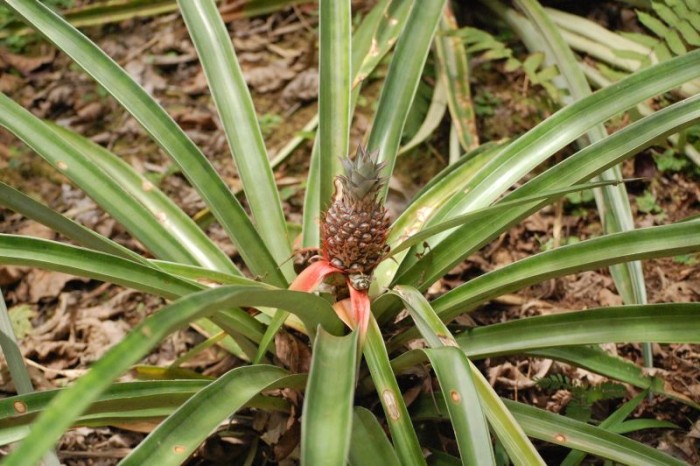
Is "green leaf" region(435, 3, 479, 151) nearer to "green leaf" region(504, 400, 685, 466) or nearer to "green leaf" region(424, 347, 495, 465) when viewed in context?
"green leaf" region(504, 400, 685, 466)

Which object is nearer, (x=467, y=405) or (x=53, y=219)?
(x=467, y=405)

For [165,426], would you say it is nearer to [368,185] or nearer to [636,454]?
[368,185]

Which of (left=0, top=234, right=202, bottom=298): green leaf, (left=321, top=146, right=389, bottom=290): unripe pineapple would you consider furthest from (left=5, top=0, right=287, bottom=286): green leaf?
(left=0, top=234, right=202, bottom=298): green leaf

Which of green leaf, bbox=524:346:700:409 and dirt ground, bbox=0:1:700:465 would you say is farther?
dirt ground, bbox=0:1:700:465

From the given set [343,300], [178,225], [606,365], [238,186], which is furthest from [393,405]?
[238,186]

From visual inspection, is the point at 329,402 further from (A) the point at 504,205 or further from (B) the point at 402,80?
(B) the point at 402,80
